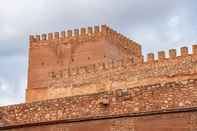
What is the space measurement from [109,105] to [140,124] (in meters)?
0.96

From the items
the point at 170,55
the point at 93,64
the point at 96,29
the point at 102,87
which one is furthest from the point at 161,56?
the point at 96,29

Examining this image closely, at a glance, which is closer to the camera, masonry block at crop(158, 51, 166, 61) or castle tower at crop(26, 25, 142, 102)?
masonry block at crop(158, 51, 166, 61)

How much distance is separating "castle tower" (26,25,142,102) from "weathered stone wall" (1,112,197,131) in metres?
16.5

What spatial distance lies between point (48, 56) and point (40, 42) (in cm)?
135

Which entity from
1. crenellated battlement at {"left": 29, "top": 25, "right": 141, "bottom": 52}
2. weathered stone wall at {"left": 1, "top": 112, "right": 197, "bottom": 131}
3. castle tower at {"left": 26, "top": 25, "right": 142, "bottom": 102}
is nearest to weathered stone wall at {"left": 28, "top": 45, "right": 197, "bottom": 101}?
castle tower at {"left": 26, "top": 25, "right": 142, "bottom": 102}

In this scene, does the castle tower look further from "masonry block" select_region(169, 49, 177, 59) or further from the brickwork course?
"masonry block" select_region(169, 49, 177, 59)

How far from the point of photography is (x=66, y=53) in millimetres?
32531

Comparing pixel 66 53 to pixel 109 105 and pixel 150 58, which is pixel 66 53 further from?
pixel 109 105

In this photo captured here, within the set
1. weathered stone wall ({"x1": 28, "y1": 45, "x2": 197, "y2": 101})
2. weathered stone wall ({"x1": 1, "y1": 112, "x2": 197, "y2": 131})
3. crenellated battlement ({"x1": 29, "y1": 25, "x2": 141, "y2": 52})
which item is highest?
crenellated battlement ({"x1": 29, "y1": 25, "x2": 141, "y2": 52})

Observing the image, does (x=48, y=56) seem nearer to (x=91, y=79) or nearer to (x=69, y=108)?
(x=91, y=79)

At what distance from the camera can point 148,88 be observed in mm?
11070

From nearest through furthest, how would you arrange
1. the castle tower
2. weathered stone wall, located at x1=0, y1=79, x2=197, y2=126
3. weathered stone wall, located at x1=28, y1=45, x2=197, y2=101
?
weathered stone wall, located at x1=0, y1=79, x2=197, y2=126 < weathered stone wall, located at x1=28, y1=45, x2=197, y2=101 < the castle tower

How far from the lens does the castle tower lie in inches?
1210

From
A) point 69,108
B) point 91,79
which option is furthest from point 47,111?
point 91,79
